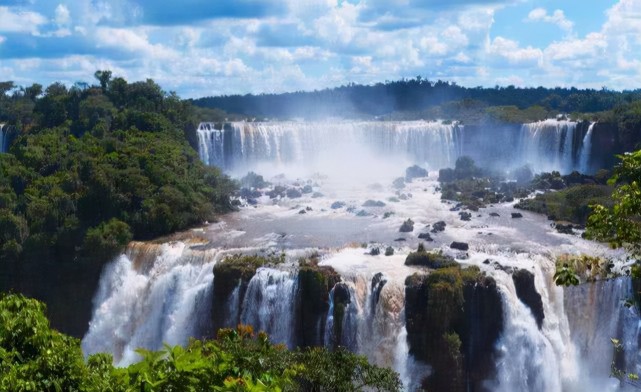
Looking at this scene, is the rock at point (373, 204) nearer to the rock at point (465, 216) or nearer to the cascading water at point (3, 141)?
the rock at point (465, 216)

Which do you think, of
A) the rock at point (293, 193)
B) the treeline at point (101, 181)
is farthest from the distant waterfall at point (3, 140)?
the rock at point (293, 193)

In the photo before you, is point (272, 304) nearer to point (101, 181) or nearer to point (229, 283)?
point (229, 283)

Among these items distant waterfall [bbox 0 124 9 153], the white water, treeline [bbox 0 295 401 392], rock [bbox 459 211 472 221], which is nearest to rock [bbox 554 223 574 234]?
the white water

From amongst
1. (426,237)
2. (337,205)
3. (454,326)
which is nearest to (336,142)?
(337,205)

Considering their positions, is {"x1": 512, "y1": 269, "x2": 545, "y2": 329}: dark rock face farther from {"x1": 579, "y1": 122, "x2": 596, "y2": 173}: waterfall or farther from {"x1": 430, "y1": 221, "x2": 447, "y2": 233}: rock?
{"x1": 579, "y1": 122, "x2": 596, "y2": 173}: waterfall

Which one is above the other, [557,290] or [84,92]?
[84,92]

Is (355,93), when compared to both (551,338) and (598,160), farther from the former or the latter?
(551,338)

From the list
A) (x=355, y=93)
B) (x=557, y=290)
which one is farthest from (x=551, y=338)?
(x=355, y=93)
